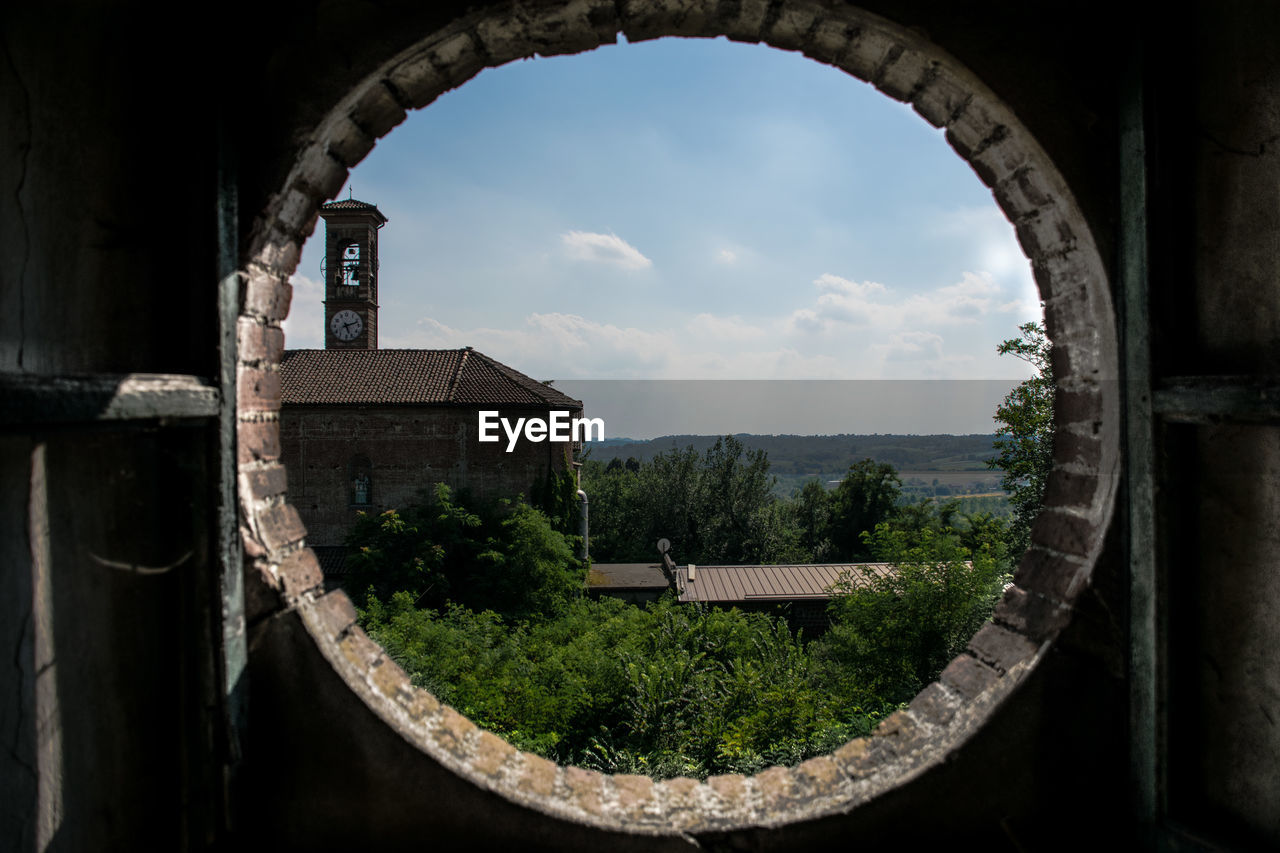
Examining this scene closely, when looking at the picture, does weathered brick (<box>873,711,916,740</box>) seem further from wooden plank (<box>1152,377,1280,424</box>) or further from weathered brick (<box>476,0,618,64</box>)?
weathered brick (<box>476,0,618,64</box>)

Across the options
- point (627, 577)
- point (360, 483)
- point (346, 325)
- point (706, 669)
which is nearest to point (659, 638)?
point (706, 669)

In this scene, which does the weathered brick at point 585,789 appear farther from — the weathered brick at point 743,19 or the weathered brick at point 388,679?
the weathered brick at point 743,19

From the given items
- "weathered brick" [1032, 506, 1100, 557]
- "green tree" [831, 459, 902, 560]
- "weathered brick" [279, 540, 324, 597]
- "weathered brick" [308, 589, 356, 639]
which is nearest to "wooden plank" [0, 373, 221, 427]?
"weathered brick" [279, 540, 324, 597]

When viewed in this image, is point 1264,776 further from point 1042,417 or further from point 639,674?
point 1042,417

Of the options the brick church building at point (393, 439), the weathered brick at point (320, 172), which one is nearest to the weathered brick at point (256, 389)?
the weathered brick at point (320, 172)

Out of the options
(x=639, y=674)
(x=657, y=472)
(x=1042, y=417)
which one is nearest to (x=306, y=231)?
(x=639, y=674)

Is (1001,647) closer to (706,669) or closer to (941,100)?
(941,100)
